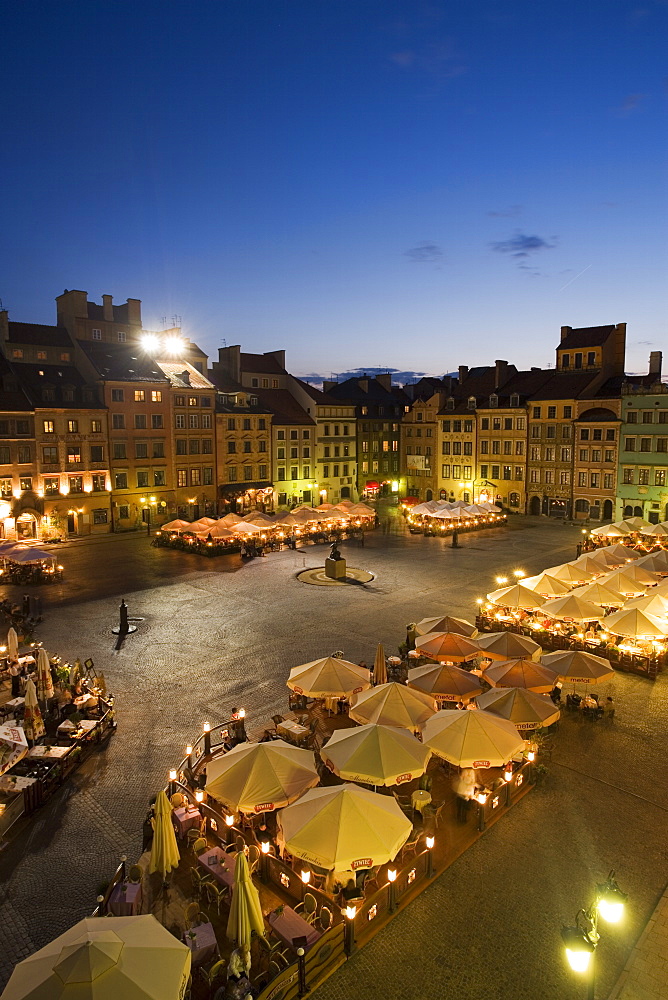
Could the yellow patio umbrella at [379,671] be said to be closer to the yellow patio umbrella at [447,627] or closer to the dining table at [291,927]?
the yellow patio umbrella at [447,627]

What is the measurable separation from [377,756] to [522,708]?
4.47 meters

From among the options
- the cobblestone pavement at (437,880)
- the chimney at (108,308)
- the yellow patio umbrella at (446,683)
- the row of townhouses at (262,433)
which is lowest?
the cobblestone pavement at (437,880)

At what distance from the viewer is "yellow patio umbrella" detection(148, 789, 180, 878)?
11195 mm

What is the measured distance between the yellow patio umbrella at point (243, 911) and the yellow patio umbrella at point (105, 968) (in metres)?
1.39

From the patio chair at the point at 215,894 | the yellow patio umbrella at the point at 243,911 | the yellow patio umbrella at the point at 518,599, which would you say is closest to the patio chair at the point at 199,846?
the patio chair at the point at 215,894

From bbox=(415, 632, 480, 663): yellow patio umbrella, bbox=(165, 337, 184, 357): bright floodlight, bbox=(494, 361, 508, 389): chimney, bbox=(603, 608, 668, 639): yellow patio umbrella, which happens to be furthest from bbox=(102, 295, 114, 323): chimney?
bbox=(603, 608, 668, 639): yellow patio umbrella

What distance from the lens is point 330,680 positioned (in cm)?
1698

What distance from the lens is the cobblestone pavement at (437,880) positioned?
31.9 ft

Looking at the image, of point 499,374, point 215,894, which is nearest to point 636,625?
point 215,894

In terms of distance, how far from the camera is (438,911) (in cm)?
1059

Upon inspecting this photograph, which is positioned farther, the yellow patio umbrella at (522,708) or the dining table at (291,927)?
the yellow patio umbrella at (522,708)

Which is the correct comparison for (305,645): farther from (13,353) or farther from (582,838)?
(13,353)

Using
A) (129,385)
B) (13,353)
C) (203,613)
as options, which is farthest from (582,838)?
(13,353)

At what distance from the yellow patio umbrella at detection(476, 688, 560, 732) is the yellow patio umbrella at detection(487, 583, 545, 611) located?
327 inches
